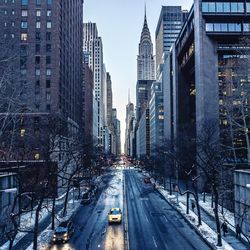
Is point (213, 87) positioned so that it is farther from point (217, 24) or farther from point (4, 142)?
point (4, 142)

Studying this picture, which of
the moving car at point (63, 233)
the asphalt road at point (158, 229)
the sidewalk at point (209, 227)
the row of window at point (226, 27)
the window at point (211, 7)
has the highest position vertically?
the window at point (211, 7)

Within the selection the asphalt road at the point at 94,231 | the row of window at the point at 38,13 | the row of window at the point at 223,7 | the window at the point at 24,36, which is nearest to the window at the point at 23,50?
the window at the point at 24,36

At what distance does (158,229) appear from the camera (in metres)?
35.4

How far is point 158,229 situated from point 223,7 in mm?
51164

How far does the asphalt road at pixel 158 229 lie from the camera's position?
2920cm

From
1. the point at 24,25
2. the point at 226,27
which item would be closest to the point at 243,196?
the point at 226,27

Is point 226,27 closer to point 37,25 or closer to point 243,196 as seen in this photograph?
point 37,25

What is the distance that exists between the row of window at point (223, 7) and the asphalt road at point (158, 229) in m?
40.5

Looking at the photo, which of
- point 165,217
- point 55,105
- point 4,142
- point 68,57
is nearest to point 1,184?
point 4,142

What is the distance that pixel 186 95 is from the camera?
95.0 meters

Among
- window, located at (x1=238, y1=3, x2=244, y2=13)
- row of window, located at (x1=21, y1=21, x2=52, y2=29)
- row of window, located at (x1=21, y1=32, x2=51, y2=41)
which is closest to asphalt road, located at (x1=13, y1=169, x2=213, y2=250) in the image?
window, located at (x1=238, y1=3, x2=244, y2=13)

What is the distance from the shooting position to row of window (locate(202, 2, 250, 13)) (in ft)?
225

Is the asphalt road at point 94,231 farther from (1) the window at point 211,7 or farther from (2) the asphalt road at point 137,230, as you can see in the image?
(1) the window at point 211,7

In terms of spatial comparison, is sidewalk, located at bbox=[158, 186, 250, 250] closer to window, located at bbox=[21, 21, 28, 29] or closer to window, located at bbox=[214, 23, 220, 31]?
window, located at bbox=[214, 23, 220, 31]
